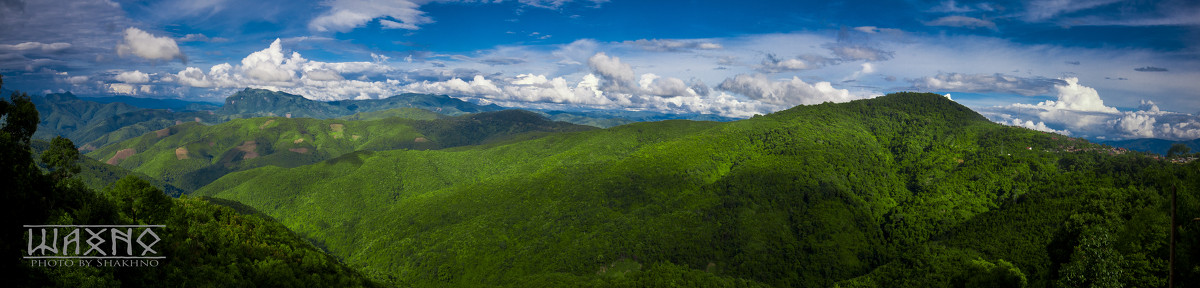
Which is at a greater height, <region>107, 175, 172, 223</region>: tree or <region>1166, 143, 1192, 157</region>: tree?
<region>1166, 143, 1192, 157</region>: tree

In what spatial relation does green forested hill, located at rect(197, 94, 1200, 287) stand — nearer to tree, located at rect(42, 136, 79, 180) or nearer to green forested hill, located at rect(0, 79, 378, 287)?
green forested hill, located at rect(0, 79, 378, 287)

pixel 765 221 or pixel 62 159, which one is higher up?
pixel 62 159

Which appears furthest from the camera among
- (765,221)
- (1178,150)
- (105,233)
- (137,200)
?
(765,221)

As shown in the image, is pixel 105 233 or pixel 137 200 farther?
pixel 137 200

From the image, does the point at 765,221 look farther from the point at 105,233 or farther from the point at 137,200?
the point at 105,233

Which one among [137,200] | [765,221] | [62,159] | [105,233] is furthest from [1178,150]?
[62,159]

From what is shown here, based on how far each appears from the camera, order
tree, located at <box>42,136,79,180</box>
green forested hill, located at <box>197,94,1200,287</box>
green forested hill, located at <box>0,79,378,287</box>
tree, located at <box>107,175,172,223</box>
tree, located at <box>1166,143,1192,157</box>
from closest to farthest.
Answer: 1. green forested hill, located at <box>0,79,378,287</box>
2. tree, located at <box>42,136,79,180</box>
3. tree, located at <box>107,175,172,223</box>
4. tree, located at <box>1166,143,1192,157</box>
5. green forested hill, located at <box>197,94,1200,287</box>

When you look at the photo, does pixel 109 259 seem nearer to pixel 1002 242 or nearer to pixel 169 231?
pixel 169 231

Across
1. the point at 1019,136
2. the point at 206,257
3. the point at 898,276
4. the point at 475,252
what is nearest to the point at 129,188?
the point at 206,257

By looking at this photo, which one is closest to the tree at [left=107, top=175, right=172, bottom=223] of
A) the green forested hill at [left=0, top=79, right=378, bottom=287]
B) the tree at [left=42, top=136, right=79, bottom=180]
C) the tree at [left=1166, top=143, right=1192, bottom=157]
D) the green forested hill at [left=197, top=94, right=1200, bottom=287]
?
the green forested hill at [left=0, top=79, right=378, bottom=287]

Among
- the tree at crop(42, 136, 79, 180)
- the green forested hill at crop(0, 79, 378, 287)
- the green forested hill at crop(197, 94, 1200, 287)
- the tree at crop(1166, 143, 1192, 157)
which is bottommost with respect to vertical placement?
the green forested hill at crop(197, 94, 1200, 287)

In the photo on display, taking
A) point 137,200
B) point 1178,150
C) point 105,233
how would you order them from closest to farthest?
1. point 105,233
2. point 137,200
3. point 1178,150
